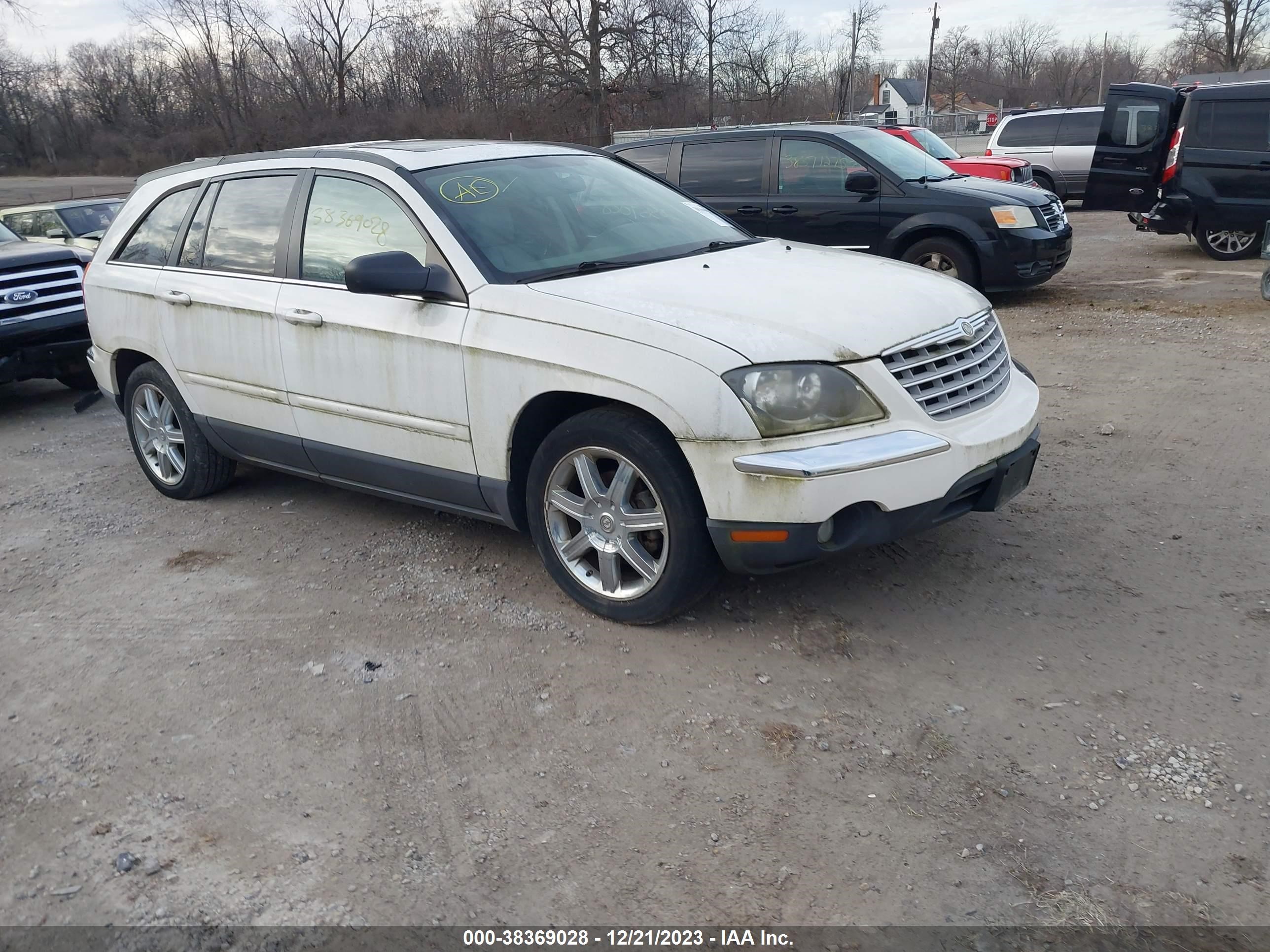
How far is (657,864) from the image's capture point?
2762mm

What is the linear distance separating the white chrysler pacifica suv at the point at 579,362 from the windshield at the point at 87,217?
7425mm

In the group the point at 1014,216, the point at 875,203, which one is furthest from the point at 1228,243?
the point at 875,203

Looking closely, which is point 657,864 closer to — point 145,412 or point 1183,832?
point 1183,832

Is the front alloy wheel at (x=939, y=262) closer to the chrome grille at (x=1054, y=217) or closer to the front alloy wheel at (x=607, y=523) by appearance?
the chrome grille at (x=1054, y=217)

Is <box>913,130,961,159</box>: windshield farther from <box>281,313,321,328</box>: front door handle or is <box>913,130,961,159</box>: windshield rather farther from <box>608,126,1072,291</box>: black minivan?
<box>281,313,321,328</box>: front door handle

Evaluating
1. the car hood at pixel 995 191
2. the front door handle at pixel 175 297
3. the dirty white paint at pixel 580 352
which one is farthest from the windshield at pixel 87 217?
the car hood at pixel 995 191

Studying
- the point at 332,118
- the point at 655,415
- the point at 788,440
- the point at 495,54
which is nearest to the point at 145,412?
the point at 655,415

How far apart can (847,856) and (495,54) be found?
47.7 metres

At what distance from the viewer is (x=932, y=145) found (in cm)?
1625

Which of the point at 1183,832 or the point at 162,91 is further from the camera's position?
the point at 162,91

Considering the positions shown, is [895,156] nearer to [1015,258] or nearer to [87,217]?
[1015,258]

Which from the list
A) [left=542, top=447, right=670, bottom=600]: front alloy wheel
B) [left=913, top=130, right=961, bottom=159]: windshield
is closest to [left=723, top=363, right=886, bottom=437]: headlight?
[left=542, top=447, right=670, bottom=600]: front alloy wheel

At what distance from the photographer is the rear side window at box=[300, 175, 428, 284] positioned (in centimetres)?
442

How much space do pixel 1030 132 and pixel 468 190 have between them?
691 inches
